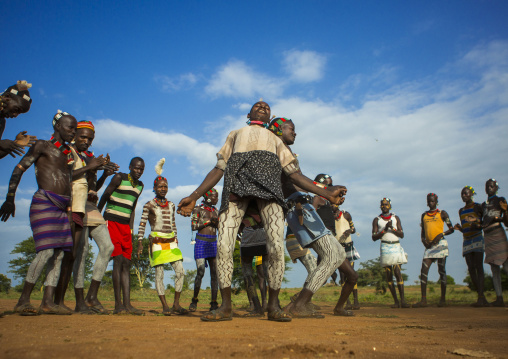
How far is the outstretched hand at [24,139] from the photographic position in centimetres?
475

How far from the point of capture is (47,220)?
5055mm

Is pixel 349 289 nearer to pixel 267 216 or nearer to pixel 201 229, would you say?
pixel 267 216

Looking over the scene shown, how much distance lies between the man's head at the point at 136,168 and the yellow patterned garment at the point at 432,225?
281 inches

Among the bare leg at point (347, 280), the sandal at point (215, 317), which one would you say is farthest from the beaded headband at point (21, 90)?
the bare leg at point (347, 280)

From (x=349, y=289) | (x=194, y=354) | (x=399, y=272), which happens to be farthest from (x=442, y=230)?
(x=194, y=354)

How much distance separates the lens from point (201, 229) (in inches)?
323

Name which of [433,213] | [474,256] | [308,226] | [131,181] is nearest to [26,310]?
[131,181]

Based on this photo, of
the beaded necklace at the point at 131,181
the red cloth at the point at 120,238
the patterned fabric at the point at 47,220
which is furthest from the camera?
the beaded necklace at the point at 131,181

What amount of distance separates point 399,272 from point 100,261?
673cm

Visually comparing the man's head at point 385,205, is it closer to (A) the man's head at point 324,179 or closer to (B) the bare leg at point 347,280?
(A) the man's head at point 324,179

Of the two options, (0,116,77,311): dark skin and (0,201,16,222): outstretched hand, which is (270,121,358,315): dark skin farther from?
(0,201,16,222): outstretched hand

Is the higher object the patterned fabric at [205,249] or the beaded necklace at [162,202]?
the beaded necklace at [162,202]

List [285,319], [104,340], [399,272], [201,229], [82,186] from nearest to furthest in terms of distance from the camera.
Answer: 1. [104,340]
2. [285,319]
3. [82,186]
4. [201,229]
5. [399,272]

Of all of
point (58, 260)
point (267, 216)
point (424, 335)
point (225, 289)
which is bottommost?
point (424, 335)
